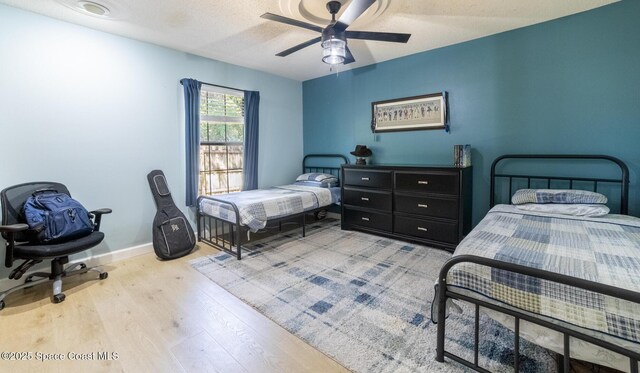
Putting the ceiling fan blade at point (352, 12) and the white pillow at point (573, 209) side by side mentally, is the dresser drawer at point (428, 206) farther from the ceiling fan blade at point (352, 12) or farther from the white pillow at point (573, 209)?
the ceiling fan blade at point (352, 12)

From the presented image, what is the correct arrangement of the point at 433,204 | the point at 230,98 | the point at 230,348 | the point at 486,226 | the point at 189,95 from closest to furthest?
1. the point at 230,348
2. the point at 486,226
3. the point at 433,204
4. the point at 189,95
5. the point at 230,98

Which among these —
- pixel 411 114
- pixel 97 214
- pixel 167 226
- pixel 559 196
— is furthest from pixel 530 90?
pixel 97 214

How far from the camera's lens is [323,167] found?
4961 mm

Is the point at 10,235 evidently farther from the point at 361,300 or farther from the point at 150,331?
the point at 361,300

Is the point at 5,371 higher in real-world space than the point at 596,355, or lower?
lower

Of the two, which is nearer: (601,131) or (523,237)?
(523,237)

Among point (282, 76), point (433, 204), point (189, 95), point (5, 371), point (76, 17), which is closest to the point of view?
point (5, 371)

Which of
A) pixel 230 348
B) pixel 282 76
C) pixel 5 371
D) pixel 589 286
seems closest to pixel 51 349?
pixel 5 371

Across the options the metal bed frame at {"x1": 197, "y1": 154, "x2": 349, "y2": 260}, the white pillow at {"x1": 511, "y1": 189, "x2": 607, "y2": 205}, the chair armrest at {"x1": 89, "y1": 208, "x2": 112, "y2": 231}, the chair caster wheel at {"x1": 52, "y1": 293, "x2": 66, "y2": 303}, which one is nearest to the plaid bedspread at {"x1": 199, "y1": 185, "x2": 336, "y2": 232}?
the metal bed frame at {"x1": 197, "y1": 154, "x2": 349, "y2": 260}

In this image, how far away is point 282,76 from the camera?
475 cm

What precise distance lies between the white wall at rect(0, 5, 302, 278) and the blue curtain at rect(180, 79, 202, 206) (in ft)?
0.35

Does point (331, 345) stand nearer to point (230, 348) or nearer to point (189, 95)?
point (230, 348)

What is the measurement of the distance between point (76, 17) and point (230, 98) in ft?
5.88

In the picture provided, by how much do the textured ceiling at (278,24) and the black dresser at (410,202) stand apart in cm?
150
